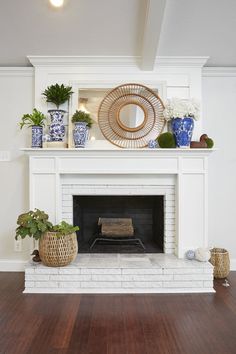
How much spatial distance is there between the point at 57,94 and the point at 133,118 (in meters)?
0.82

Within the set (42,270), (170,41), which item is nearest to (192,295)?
(42,270)

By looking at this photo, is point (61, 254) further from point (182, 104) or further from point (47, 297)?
point (182, 104)

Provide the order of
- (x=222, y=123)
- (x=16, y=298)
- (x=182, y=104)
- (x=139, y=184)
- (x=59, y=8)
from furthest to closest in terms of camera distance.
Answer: (x=222, y=123) < (x=139, y=184) < (x=182, y=104) < (x=16, y=298) < (x=59, y=8)

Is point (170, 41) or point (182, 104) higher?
point (170, 41)

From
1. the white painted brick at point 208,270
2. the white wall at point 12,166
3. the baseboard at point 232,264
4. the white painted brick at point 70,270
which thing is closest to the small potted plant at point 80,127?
the white wall at point 12,166

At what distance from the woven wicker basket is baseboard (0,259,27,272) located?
0.73 m

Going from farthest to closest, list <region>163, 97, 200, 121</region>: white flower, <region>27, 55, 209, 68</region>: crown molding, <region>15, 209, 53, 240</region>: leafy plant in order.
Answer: <region>27, 55, 209, 68</region>: crown molding
<region>163, 97, 200, 121</region>: white flower
<region>15, 209, 53, 240</region>: leafy plant

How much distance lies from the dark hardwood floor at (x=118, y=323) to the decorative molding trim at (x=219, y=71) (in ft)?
7.46

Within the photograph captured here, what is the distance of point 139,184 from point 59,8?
68.8 inches

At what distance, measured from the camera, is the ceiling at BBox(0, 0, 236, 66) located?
84.2 inches

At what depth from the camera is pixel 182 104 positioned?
2.87m

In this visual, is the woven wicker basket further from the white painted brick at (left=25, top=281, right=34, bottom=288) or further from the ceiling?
the ceiling

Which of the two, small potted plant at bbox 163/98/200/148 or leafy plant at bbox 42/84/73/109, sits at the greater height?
leafy plant at bbox 42/84/73/109

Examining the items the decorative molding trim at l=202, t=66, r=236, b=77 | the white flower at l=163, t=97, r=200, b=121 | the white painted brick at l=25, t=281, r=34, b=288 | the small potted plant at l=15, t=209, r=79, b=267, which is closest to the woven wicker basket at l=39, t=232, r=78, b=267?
→ the small potted plant at l=15, t=209, r=79, b=267
